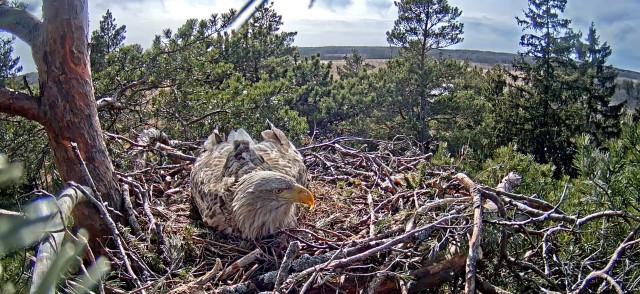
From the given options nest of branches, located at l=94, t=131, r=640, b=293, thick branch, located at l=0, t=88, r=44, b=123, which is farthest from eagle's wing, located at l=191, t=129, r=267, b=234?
thick branch, located at l=0, t=88, r=44, b=123

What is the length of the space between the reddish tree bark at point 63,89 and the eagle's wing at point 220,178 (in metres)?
0.97

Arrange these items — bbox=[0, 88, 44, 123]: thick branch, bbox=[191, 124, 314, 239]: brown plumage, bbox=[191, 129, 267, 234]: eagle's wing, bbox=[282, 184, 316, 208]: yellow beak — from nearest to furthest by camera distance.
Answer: bbox=[0, 88, 44, 123]: thick branch
bbox=[282, 184, 316, 208]: yellow beak
bbox=[191, 124, 314, 239]: brown plumage
bbox=[191, 129, 267, 234]: eagle's wing

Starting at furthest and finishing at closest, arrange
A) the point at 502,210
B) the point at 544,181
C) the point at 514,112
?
1. the point at 514,112
2. the point at 544,181
3. the point at 502,210

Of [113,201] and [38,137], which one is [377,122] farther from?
[113,201]

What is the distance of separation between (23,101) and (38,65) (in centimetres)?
27

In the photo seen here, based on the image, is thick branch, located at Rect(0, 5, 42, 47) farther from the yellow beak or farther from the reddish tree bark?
the yellow beak

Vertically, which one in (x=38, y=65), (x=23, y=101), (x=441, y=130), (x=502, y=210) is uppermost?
(x=38, y=65)

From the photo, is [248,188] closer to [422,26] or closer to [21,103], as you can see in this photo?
[21,103]

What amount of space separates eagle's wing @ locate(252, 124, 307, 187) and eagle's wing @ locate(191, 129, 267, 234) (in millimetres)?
196

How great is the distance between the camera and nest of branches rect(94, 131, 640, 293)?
2812mm

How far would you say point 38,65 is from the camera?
10.4 feet

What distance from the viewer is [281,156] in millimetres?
4758

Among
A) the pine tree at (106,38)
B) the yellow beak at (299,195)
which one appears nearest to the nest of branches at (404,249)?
the yellow beak at (299,195)

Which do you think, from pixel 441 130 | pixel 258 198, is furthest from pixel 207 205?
pixel 441 130
